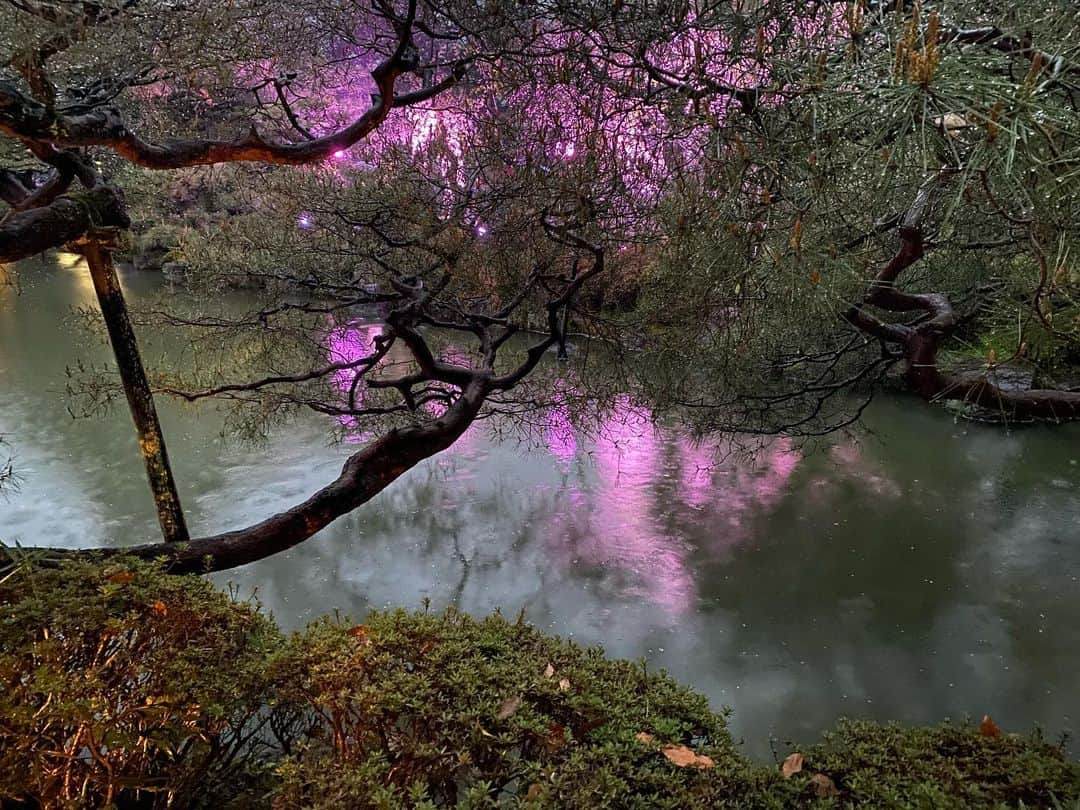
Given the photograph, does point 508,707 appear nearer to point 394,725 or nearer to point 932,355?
point 394,725

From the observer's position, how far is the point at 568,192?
266cm

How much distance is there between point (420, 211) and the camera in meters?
3.03

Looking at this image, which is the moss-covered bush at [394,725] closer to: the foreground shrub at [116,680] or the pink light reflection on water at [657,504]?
the foreground shrub at [116,680]

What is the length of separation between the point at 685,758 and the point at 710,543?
9.79 ft

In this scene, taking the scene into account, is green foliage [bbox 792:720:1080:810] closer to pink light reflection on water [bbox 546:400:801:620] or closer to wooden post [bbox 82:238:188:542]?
pink light reflection on water [bbox 546:400:801:620]

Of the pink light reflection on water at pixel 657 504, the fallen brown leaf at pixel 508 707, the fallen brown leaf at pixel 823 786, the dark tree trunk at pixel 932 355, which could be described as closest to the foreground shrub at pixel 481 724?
the fallen brown leaf at pixel 508 707

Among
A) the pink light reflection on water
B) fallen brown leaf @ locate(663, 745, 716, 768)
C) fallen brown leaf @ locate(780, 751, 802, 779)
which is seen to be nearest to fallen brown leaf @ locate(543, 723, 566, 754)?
fallen brown leaf @ locate(663, 745, 716, 768)

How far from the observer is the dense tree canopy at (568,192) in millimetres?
1103

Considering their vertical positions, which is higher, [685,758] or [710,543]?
[685,758]

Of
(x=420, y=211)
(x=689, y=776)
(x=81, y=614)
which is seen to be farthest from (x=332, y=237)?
(x=689, y=776)

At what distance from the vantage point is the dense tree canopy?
3.62 feet

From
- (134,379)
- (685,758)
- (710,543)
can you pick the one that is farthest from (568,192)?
(710,543)

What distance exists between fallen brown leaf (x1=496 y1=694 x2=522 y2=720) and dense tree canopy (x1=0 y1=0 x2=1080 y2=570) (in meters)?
0.94

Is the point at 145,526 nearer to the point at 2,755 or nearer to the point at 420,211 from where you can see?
the point at 420,211
